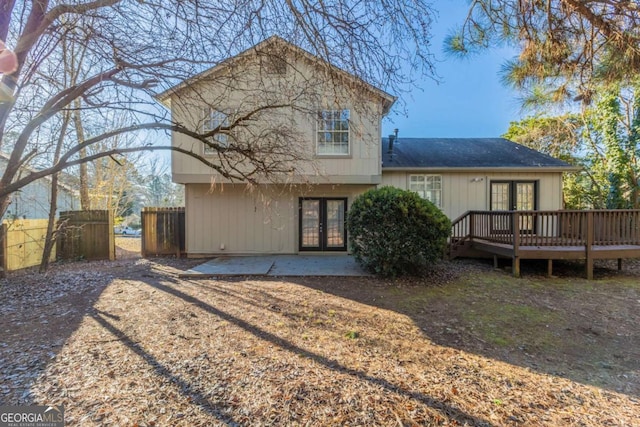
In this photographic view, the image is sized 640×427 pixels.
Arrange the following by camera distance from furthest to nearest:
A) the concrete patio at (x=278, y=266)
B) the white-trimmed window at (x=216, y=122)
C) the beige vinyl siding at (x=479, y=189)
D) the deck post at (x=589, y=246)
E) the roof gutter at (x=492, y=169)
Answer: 1. the beige vinyl siding at (x=479, y=189)
2. the roof gutter at (x=492, y=169)
3. the concrete patio at (x=278, y=266)
4. the deck post at (x=589, y=246)
5. the white-trimmed window at (x=216, y=122)

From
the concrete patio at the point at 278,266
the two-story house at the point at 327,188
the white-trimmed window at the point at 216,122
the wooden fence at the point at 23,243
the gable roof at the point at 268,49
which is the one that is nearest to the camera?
the gable roof at the point at 268,49

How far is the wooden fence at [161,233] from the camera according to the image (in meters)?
10.3

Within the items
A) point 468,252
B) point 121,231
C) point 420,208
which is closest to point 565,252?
point 468,252

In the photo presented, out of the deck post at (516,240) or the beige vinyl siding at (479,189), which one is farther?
the beige vinyl siding at (479,189)

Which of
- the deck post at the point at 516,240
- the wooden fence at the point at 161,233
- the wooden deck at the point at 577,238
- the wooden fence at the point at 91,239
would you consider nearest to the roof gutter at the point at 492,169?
the wooden deck at the point at 577,238

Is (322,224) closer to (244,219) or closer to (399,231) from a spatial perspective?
(244,219)

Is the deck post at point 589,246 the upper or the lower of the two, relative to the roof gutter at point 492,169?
Answer: lower

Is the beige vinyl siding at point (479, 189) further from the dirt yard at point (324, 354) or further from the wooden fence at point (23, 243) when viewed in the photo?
the wooden fence at point (23, 243)

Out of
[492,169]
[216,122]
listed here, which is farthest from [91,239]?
[492,169]

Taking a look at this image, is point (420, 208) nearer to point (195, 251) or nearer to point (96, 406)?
point (96, 406)

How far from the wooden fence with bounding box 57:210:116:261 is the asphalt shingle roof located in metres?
9.80

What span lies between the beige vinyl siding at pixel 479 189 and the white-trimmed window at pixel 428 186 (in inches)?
5.4

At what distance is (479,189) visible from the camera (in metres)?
10.3

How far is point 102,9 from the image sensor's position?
12.8ft
